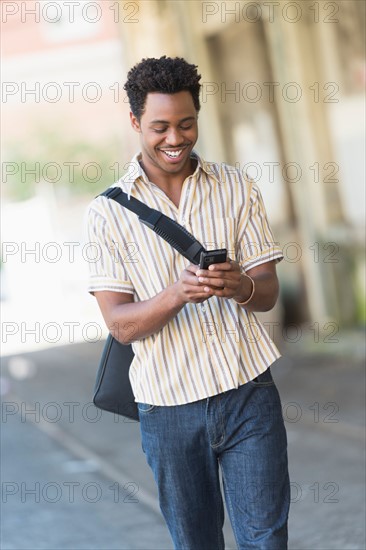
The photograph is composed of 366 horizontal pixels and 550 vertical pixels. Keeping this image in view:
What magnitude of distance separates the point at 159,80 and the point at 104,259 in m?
0.55

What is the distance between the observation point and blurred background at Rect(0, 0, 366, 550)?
5.59 m

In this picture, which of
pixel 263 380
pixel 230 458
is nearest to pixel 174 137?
pixel 263 380

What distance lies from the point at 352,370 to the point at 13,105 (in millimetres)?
25139

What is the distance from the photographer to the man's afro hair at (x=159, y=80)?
9.46 feet

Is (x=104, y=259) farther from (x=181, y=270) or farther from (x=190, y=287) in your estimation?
(x=190, y=287)

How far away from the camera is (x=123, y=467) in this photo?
21.8 feet

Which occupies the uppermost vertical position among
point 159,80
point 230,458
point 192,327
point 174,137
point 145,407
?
point 159,80

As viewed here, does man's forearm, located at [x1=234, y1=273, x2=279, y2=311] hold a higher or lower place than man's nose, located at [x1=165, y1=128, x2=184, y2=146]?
lower

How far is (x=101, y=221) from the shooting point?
2984 millimetres

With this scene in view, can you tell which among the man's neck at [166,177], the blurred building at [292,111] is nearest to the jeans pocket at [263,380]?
the man's neck at [166,177]

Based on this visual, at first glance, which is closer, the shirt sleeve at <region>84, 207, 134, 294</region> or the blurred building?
the shirt sleeve at <region>84, 207, 134, 294</region>

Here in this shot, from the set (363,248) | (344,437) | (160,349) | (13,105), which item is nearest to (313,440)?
(344,437)

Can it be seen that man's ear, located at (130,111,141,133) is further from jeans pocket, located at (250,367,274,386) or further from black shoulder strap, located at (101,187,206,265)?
jeans pocket, located at (250,367,274,386)

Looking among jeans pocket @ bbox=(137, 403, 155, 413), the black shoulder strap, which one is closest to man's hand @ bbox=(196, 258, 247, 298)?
the black shoulder strap
